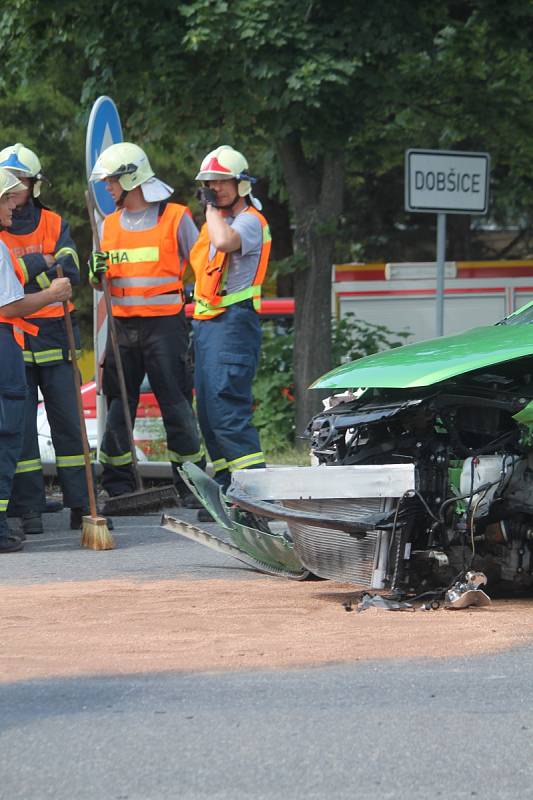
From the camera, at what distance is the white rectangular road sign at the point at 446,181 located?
1159 cm

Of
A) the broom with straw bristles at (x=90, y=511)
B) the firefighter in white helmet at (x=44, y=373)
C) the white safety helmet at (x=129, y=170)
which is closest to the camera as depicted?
the broom with straw bristles at (x=90, y=511)

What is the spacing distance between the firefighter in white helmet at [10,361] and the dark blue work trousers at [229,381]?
1023 millimetres

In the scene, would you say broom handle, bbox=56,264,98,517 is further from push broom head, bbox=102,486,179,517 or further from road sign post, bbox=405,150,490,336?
road sign post, bbox=405,150,490,336

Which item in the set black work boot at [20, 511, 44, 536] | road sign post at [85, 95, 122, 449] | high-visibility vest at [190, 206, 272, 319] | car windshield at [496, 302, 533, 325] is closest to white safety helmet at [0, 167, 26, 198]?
high-visibility vest at [190, 206, 272, 319]

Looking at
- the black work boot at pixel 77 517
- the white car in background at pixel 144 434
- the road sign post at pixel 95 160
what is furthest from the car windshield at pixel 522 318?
the white car in background at pixel 144 434

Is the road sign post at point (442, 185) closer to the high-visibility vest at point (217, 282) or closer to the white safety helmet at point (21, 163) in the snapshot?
the high-visibility vest at point (217, 282)

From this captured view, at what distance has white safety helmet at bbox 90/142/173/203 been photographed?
9.45 metres

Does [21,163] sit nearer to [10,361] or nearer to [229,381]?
[10,361]

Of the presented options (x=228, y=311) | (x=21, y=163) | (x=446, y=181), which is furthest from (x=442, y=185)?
(x=21, y=163)

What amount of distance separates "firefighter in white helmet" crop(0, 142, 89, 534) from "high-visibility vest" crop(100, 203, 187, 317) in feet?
1.48

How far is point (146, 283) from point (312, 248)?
18.3 ft

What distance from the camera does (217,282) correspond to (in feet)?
29.3

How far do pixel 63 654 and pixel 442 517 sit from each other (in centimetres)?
164

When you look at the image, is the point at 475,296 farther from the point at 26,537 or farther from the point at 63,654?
the point at 63,654
